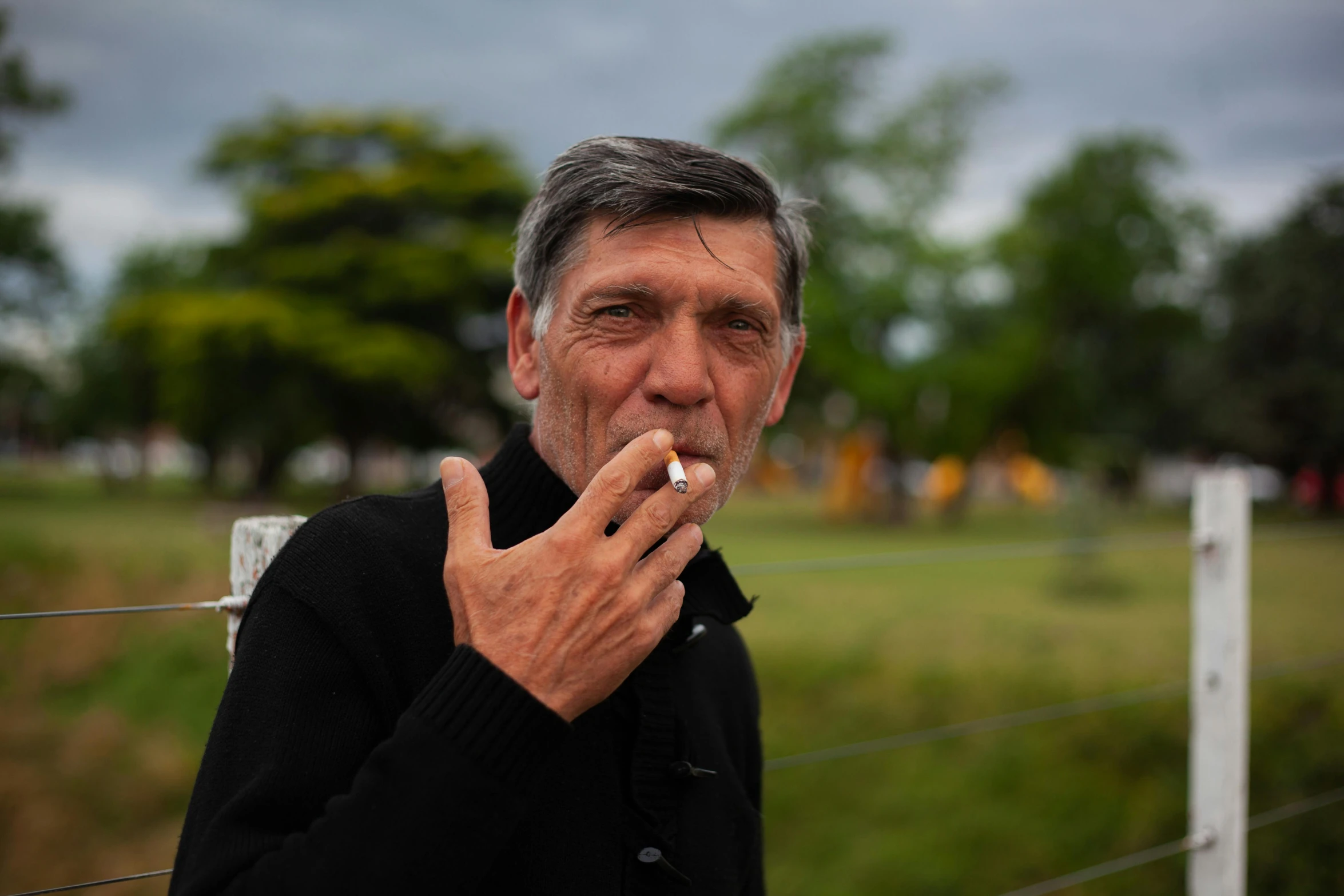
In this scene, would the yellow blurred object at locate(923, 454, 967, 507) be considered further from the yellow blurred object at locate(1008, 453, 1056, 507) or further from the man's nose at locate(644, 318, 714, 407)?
the man's nose at locate(644, 318, 714, 407)

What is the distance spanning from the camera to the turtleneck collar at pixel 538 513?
1294mm

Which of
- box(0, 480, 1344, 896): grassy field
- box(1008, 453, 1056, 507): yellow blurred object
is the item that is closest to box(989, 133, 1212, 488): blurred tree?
box(1008, 453, 1056, 507): yellow blurred object

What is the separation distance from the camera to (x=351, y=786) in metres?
0.96

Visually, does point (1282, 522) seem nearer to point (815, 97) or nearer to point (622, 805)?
point (815, 97)

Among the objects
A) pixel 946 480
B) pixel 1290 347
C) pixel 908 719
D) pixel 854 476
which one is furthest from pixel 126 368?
pixel 1290 347

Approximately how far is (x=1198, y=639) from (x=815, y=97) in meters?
28.0

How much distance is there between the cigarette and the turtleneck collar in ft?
0.87

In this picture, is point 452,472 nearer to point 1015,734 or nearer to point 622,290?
point 622,290

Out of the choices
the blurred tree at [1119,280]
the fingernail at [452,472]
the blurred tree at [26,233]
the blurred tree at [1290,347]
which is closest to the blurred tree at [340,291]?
the blurred tree at [26,233]

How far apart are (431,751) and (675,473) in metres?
0.38

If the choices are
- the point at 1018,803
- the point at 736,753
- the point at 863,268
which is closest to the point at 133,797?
the point at 1018,803

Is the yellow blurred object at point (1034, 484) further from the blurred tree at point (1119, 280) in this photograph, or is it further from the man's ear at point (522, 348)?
the man's ear at point (522, 348)

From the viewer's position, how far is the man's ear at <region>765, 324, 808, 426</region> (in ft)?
4.89

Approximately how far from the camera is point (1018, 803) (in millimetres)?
6070
